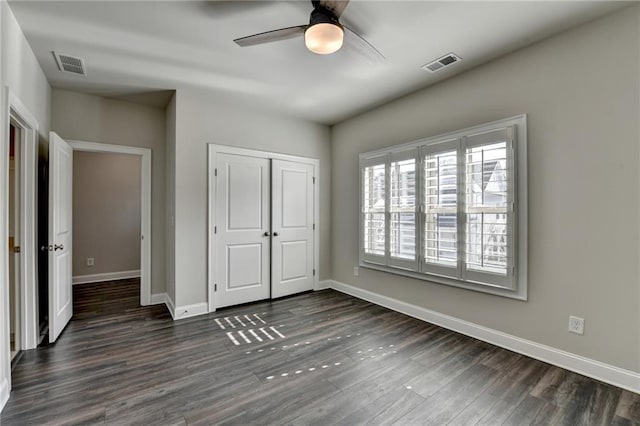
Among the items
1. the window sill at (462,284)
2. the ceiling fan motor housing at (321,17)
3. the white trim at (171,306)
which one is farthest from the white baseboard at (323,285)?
the ceiling fan motor housing at (321,17)

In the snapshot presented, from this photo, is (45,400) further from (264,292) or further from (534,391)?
(534,391)

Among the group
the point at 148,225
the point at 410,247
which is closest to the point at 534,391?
the point at 410,247

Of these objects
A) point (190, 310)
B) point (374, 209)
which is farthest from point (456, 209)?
point (190, 310)

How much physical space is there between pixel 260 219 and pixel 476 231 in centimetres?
268

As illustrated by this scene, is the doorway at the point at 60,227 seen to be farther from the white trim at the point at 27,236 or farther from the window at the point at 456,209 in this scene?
the window at the point at 456,209

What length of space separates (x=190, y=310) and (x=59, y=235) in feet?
5.05

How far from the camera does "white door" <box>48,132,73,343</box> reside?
111 inches

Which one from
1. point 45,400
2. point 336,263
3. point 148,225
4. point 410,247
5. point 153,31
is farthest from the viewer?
point 336,263

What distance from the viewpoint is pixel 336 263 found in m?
4.78

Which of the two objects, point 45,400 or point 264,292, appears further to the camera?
point 264,292

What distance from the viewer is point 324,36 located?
1.90 metres

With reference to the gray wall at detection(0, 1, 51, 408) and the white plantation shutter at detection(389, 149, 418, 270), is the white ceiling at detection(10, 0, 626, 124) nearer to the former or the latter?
the gray wall at detection(0, 1, 51, 408)

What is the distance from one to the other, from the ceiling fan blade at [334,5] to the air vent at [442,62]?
1.29 m

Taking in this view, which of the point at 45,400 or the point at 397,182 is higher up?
the point at 397,182
